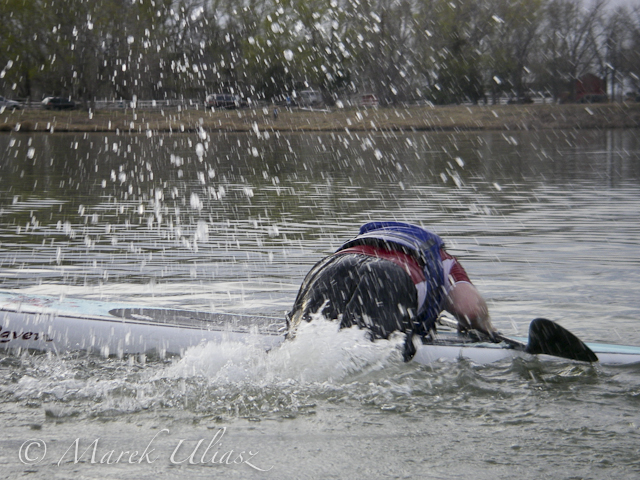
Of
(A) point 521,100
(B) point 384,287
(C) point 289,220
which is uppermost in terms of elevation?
(A) point 521,100

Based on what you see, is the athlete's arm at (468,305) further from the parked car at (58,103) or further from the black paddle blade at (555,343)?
the parked car at (58,103)

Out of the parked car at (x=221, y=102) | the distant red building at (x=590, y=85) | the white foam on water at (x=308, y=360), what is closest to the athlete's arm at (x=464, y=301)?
the white foam on water at (x=308, y=360)

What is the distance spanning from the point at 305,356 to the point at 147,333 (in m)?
1.46

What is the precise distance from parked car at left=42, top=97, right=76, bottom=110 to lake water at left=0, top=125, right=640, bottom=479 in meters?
37.2

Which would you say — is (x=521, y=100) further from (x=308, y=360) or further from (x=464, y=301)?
(x=308, y=360)

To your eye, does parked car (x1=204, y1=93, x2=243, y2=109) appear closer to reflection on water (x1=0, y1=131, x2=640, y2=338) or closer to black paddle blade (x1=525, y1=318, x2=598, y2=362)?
reflection on water (x1=0, y1=131, x2=640, y2=338)

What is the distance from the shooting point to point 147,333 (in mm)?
5980

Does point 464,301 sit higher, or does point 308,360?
point 464,301

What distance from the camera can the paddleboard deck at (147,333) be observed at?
5.58 metres

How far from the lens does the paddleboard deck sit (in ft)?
18.3

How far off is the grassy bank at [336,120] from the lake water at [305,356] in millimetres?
26675

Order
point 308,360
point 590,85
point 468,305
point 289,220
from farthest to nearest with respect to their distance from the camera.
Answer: point 590,85
point 289,220
point 468,305
point 308,360

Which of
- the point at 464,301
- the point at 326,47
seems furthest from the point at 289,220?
the point at 326,47

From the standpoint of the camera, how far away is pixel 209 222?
1276 centimetres
